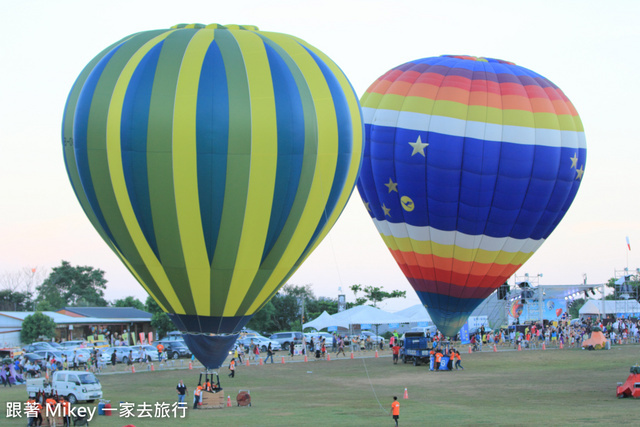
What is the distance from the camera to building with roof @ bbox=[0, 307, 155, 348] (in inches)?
2078

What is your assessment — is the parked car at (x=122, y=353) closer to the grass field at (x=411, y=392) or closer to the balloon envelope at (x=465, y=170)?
the grass field at (x=411, y=392)

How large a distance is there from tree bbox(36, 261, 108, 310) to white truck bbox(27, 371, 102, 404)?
64.0 m

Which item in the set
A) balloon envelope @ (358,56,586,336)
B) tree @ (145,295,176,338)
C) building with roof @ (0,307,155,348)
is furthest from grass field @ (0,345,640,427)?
tree @ (145,295,176,338)

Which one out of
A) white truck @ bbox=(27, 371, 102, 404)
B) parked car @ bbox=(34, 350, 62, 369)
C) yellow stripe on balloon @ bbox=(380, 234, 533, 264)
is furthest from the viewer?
parked car @ bbox=(34, 350, 62, 369)

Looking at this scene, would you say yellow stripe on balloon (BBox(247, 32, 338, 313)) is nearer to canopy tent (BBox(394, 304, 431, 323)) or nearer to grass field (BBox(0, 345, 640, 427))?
grass field (BBox(0, 345, 640, 427))

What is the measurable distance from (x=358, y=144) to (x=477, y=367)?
14245 millimetres

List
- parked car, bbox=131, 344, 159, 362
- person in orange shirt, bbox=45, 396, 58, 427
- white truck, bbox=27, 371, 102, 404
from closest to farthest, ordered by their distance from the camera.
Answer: person in orange shirt, bbox=45, 396, 58, 427 < white truck, bbox=27, 371, 102, 404 < parked car, bbox=131, 344, 159, 362

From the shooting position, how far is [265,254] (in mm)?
18688

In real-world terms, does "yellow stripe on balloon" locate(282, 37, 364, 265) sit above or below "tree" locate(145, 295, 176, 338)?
above

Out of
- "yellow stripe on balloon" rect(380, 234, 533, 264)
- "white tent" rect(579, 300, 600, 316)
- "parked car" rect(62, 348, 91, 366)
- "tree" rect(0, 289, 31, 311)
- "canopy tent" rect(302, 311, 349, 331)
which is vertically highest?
"tree" rect(0, 289, 31, 311)

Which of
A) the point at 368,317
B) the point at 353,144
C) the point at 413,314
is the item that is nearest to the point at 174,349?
the point at 368,317

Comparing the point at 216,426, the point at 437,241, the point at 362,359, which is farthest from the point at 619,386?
the point at 362,359

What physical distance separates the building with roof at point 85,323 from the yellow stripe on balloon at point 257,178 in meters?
34.1

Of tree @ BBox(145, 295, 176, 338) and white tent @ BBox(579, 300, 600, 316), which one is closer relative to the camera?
tree @ BBox(145, 295, 176, 338)
